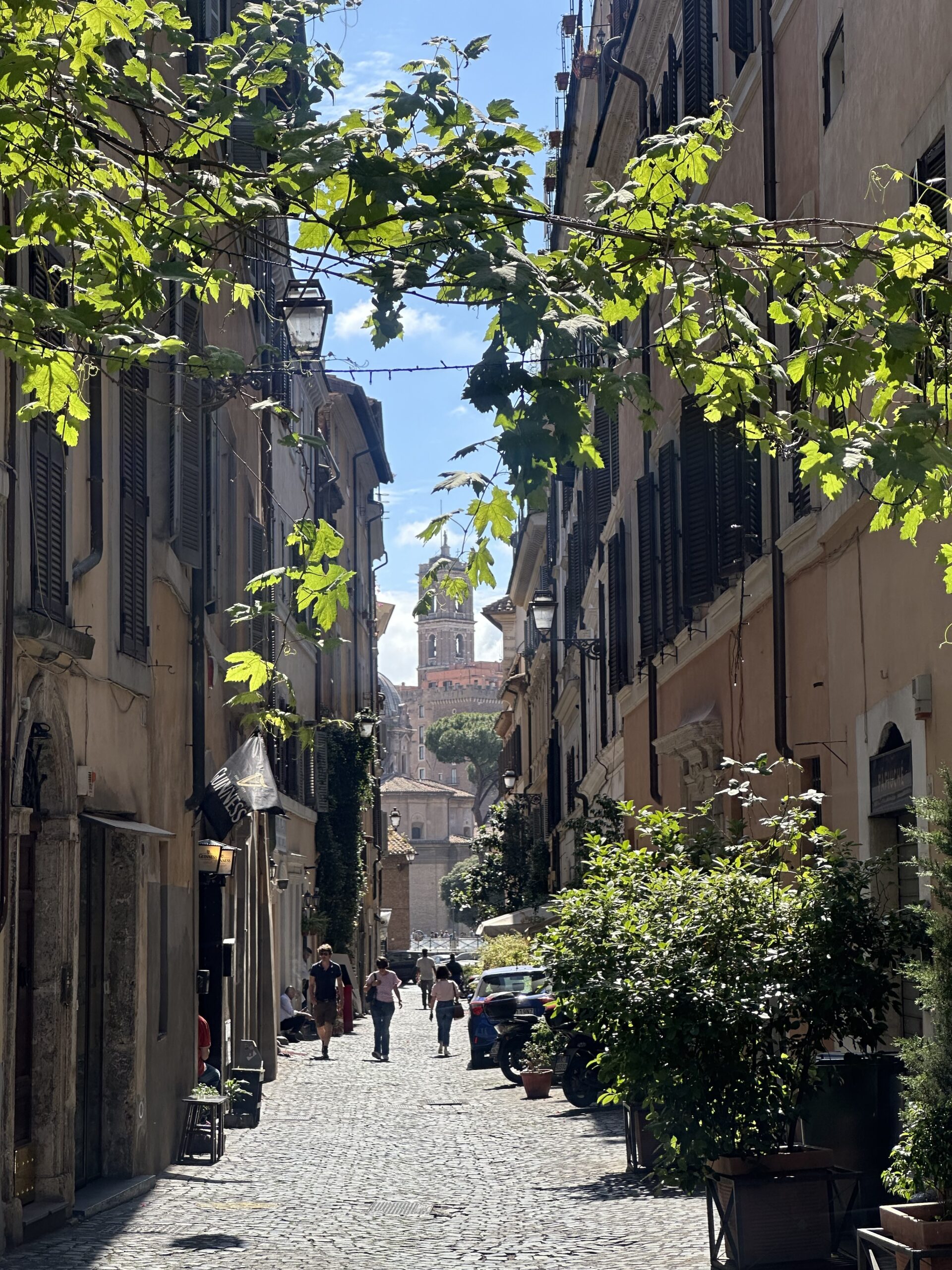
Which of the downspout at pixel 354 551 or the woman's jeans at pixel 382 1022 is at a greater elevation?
the downspout at pixel 354 551

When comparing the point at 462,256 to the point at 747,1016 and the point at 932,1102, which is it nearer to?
the point at 932,1102

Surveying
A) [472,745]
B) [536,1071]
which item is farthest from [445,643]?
[536,1071]

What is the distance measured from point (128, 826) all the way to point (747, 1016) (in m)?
5.21

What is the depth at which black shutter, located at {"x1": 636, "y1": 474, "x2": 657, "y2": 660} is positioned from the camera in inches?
773

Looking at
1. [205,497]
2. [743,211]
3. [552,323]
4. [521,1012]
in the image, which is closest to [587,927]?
[743,211]

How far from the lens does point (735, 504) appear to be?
15.1 m

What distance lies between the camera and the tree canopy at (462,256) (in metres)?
5.32

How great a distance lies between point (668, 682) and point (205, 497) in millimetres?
6367

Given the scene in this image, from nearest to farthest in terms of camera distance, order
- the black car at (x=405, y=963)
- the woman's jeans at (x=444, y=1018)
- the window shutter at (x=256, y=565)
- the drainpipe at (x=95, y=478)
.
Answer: the drainpipe at (x=95, y=478)
the window shutter at (x=256, y=565)
the woman's jeans at (x=444, y=1018)
the black car at (x=405, y=963)

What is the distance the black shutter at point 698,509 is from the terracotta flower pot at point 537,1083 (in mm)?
6773

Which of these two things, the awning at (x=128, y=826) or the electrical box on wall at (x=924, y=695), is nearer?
the electrical box on wall at (x=924, y=695)

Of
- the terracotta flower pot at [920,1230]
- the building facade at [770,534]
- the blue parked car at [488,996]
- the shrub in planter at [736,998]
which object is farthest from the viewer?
the blue parked car at [488,996]

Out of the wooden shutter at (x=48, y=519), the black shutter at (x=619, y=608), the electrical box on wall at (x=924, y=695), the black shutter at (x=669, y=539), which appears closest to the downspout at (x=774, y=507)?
the electrical box on wall at (x=924, y=695)

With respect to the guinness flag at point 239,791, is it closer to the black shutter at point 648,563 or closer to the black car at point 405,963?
the black shutter at point 648,563
